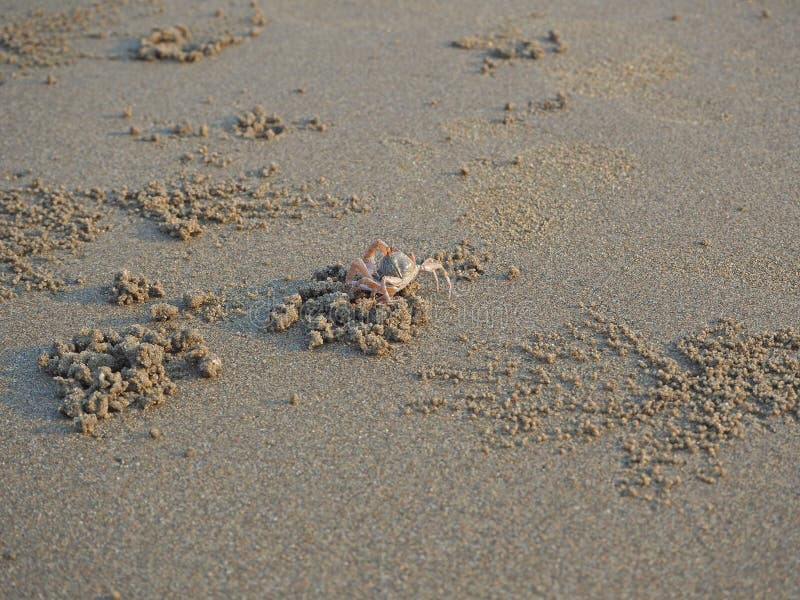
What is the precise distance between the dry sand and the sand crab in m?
0.10

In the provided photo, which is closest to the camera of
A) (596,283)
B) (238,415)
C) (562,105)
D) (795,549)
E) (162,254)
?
(795,549)

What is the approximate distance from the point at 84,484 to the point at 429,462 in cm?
141

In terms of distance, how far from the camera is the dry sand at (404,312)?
271 centimetres

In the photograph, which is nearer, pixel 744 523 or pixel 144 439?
pixel 744 523

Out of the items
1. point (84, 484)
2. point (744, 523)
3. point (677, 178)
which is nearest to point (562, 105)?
point (677, 178)

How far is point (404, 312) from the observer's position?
3.58 meters

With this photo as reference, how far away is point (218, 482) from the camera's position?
293 centimetres

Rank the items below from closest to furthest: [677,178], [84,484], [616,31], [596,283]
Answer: [84,484] < [596,283] < [677,178] < [616,31]

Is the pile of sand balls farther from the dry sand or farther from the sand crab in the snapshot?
the sand crab

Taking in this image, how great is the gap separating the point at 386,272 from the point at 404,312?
0.74ft

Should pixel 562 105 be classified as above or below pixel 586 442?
above

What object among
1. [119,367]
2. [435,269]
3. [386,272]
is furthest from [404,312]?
[119,367]

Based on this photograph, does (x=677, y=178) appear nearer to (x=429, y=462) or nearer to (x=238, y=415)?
(x=429, y=462)

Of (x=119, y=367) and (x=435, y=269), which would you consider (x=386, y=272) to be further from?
(x=119, y=367)
